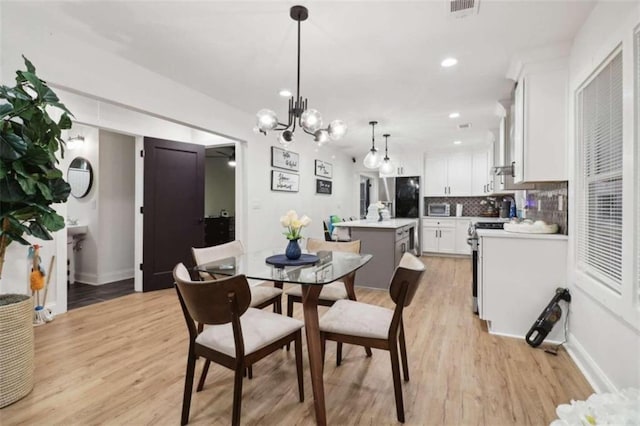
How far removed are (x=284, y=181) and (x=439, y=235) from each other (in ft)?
13.2

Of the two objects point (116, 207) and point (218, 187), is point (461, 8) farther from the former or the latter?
point (218, 187)

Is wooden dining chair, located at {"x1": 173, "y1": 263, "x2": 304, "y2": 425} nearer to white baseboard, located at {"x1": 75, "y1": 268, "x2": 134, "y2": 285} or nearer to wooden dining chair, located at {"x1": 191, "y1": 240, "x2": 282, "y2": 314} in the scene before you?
wooden dining chair, located at {"x1": 191, "y1": 240, "x2": 282, "y2": 314}


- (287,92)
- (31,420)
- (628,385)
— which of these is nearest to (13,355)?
(31,420)

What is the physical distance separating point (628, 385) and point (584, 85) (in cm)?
197

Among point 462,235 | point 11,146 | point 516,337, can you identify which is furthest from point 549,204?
point 11,146

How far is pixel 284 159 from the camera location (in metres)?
5.09

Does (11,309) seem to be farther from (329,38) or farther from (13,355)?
(329,38)

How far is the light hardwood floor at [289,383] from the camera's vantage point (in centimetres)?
170

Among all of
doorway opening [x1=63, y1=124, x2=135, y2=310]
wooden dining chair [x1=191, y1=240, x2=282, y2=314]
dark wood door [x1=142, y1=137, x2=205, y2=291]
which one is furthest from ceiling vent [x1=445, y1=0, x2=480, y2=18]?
doorway opening [x1=63, y1=124, x2=135, y2=310]

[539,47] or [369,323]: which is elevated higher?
[539,47]

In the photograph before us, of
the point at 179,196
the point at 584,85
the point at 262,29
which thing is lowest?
the point at 179,196

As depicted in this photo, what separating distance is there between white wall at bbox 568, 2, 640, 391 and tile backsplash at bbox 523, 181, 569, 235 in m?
0.26

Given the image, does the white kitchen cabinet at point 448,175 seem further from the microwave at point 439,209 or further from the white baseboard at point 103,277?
the white baseboard at point 103,277

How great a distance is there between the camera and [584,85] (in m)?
2.25
